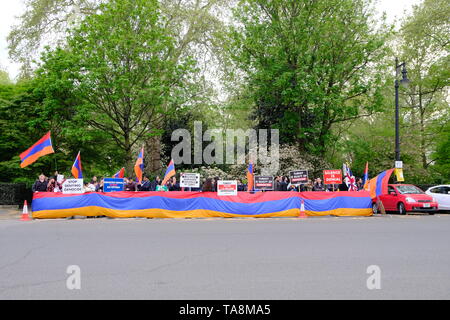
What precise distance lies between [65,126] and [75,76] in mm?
3313

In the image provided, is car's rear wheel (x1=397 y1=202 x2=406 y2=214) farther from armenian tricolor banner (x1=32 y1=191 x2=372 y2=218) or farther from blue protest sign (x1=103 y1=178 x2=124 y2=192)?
blue protest sign (x1=103 y1=178 x2=124 y2=192)

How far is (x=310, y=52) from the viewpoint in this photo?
28859 mm

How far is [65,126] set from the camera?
27.0 meters

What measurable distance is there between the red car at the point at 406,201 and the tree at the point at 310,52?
7243 millimetres

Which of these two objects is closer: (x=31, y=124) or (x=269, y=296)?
(x=269, y=296)

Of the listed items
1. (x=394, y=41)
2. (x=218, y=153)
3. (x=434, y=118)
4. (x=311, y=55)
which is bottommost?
(x=218, y=153)

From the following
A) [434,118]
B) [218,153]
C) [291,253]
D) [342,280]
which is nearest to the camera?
[342,280]

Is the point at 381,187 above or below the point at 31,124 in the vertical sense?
below

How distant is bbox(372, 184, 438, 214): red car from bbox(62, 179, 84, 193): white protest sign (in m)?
15.0

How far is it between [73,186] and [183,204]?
16.4 feet

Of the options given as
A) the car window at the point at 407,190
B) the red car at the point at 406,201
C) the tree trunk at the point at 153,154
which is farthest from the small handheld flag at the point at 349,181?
the tree trunk at the point at 153,154

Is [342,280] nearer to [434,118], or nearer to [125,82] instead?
[125,82]

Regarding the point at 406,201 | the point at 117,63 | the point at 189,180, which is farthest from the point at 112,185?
the point at 406,201

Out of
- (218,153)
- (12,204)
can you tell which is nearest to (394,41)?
(218,153)
